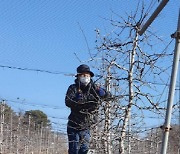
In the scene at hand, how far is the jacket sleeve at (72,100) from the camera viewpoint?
11.6ft

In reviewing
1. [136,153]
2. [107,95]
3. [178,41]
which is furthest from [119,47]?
[178,41]

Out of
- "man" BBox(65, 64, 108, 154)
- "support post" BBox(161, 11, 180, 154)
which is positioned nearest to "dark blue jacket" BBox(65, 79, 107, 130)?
"man" BBox(65, 64, 108, 154)

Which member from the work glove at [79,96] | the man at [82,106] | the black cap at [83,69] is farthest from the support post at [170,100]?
the black cap at [83,69]

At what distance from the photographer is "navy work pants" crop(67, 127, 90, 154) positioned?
→ 3637 mm

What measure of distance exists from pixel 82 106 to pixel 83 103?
0.06 metres

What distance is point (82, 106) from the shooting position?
3.54m

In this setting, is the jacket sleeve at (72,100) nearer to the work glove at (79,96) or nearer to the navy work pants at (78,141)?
the work glove at (79,96)

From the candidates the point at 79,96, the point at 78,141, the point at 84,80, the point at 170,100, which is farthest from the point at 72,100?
the point at 170,100

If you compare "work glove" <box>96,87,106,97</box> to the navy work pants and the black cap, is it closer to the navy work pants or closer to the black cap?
the black cap

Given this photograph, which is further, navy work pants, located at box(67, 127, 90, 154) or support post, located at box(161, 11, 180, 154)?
navy work pants, located at box(67, 127, 90, 154)

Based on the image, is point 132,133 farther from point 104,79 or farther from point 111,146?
point 104,79

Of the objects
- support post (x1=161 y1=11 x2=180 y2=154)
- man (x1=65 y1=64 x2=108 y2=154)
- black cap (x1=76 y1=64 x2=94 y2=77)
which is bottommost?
support post (x1=161 y1=11 x2=180 y2=154)

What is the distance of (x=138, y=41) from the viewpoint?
11.6 ft

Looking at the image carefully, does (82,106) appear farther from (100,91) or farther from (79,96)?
(100,91)
